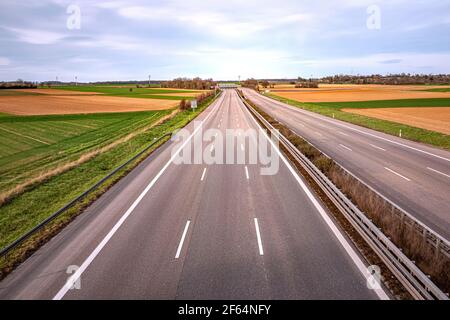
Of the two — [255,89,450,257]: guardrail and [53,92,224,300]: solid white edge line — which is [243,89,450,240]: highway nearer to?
[255,89,450,257]: guardrail

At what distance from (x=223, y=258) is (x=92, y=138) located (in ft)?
111

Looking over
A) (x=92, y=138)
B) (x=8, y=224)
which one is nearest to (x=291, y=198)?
(x=8, y=224)

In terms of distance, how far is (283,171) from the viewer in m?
19.2

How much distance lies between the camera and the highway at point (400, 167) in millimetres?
13469

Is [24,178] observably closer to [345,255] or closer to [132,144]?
[132,144]

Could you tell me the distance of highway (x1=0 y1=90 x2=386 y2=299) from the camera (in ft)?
26.3

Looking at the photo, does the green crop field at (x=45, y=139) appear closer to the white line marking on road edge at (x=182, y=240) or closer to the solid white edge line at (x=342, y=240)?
the white line marking on road edge at (x=182, y=240)

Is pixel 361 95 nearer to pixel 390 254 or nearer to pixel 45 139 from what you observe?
pixel 45 139

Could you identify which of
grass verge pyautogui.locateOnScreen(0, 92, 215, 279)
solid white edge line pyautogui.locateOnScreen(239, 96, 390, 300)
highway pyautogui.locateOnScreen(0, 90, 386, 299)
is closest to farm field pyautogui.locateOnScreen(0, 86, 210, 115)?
grass verge pyautogui.locateOnScreen(0, 92, 215, 279)

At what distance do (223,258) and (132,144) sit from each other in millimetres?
23761

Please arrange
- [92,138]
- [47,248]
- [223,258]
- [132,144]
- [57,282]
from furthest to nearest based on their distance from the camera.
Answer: [92,138], [132,144], [47,248], [223,258], [57,282]

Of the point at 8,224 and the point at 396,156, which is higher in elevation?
the point at 396,156

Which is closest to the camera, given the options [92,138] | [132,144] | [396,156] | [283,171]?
[283,171]
